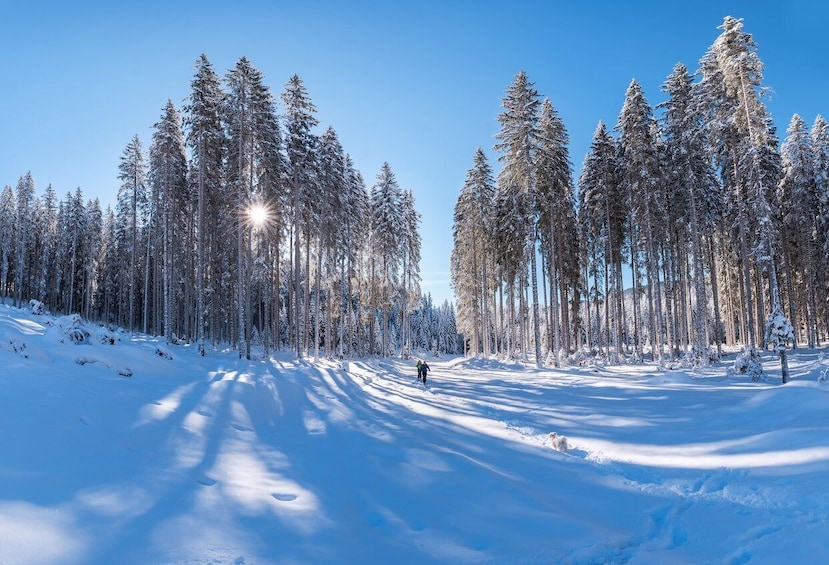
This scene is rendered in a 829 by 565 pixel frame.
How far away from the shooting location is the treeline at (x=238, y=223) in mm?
25917

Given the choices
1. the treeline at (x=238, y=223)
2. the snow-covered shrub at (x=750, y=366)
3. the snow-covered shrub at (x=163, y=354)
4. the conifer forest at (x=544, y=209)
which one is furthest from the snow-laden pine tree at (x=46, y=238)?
the snow-covered shrub at (x=750, y=366)

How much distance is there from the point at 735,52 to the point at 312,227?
91.6 feet

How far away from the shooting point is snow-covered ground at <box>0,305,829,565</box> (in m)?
4.82

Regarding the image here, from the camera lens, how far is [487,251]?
40.4 meters

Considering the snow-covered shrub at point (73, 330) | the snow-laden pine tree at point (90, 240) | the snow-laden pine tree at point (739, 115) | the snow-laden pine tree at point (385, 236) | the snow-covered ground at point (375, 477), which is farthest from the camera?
the snow-laden pine tree at point (90, 240)

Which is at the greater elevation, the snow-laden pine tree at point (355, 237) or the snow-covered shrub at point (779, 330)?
the snow-laden pine tree at point (355, 237)

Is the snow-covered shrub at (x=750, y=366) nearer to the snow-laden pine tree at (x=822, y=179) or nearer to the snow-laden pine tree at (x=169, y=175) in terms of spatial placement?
the snow-laden pine tree at (x=822, y=179)

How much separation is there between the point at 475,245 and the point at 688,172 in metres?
18.3

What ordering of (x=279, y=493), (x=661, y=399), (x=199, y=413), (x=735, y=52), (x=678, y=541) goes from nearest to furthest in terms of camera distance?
1. (x=678, y=541)
2. (x=279, y=493)
3. (x=199, y=413)
4. (x=661, y=399)
5. (x=735, y=52)

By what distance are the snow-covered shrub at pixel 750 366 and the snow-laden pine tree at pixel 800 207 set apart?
1607cm

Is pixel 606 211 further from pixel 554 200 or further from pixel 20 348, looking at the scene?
pixel 20 348

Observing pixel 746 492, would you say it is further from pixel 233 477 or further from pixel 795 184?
pixel 795 184

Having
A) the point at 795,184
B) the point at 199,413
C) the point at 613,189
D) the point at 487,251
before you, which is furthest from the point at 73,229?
the point at 795,184

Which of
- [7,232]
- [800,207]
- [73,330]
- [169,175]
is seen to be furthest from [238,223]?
[7,232]
